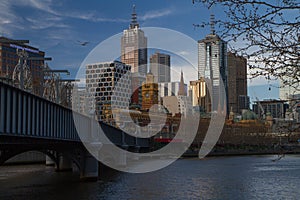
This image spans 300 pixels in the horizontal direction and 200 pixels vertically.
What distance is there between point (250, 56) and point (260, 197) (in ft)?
108

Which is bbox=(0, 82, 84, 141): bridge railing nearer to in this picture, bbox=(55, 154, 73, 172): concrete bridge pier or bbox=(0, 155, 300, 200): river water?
bbox=(0, 155, 300, 200): river water

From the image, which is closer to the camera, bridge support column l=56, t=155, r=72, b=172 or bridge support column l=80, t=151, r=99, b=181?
bridge support column l=80, t=151, r=99, b=181

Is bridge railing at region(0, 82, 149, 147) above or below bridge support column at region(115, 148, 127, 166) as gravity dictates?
above

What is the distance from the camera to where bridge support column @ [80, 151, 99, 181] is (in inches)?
2287

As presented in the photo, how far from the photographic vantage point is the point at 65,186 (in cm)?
5159

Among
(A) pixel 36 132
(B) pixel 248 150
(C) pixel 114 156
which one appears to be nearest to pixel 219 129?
(B) pixel 248 150

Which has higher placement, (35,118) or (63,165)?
(35,118)

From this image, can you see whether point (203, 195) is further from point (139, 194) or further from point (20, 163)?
point (20, 163)

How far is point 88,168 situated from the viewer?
5884cm

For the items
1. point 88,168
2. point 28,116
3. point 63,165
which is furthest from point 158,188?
point 63,165

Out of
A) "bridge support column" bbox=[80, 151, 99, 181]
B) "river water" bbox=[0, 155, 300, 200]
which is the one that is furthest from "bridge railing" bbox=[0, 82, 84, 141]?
"bridge support column" bbox=[80, 151, 99, 181]

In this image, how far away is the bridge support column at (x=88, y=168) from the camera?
58094mm

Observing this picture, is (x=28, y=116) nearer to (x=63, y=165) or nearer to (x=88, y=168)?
(x=88, y=168)

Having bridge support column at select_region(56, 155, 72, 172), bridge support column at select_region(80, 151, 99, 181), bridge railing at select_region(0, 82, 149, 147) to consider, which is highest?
bridge railing at select_region(0, 82, 149, 147)
